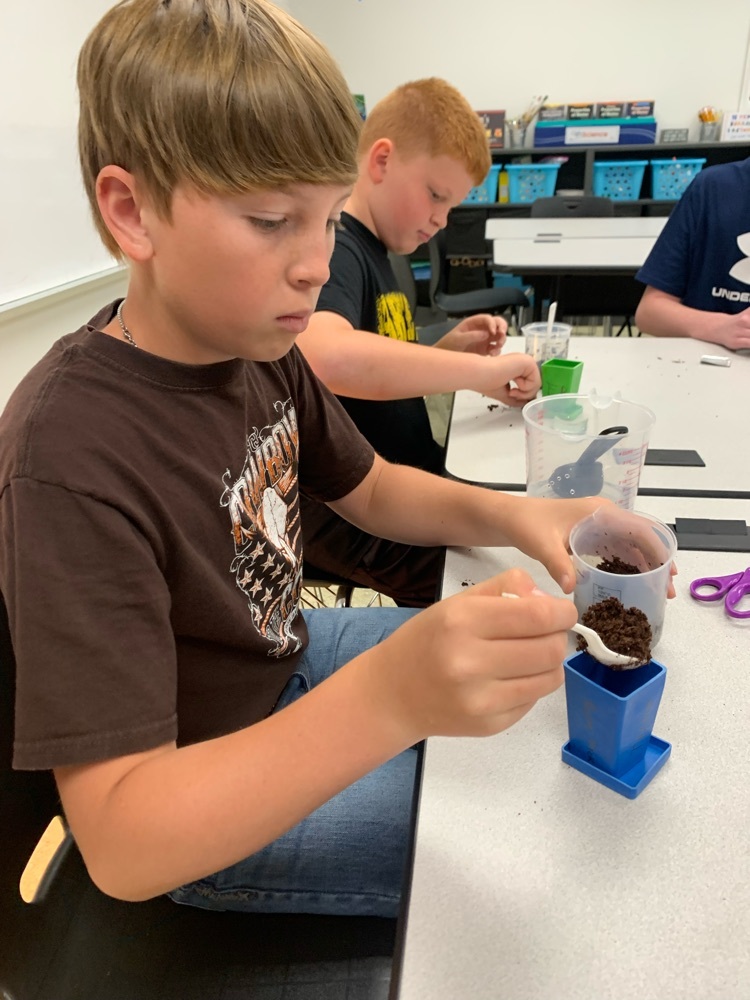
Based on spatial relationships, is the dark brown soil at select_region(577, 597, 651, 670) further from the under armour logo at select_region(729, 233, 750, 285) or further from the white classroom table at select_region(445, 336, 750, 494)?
the under armour logo at select_region(729, 233, 750, 285)

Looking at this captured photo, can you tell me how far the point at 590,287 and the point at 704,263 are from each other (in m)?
1.75

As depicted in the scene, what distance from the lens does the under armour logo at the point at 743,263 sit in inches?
58.7

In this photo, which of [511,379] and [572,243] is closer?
[511,379]

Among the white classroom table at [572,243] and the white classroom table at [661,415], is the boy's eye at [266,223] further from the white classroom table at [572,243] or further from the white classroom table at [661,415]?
the white classroom table at [572,243]

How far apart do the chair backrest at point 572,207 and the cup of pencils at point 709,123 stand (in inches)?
47.6

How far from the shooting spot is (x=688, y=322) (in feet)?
4.98

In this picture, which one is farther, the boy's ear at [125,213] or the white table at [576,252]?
the white table at [576,252]

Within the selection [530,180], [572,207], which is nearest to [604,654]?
[572,207]

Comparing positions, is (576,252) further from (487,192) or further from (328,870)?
(328,870)

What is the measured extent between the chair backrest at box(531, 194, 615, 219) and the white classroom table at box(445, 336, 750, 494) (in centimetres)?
210

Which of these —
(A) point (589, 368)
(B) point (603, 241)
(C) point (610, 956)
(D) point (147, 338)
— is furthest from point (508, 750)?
(B) point (603, 241)

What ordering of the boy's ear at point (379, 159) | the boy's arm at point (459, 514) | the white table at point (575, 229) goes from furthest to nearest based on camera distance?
the white table at point (575, 229), the boy's ear at point (379, 159), the boy's arm at point (459, 514)

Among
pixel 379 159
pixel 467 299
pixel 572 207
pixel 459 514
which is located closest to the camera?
pixel 459 514

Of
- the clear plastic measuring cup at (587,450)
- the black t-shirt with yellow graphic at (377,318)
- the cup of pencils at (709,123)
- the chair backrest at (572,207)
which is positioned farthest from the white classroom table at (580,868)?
the cup of pencils at (709,123)
